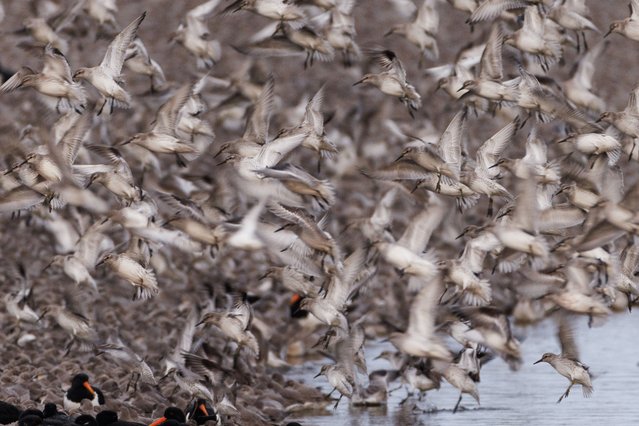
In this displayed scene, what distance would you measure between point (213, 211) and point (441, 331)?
3145mm

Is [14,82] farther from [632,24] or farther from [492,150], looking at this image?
[632,24]

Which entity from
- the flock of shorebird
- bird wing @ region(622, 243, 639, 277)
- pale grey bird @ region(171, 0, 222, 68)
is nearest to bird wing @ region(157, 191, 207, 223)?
the flock of shorebird

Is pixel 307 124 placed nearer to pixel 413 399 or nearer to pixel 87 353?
pixel 413 399

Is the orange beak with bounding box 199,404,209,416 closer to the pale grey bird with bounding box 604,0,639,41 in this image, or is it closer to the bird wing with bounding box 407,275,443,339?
the bird wing with bounding box 407,275,443,339

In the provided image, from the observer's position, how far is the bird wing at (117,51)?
57.9 ft

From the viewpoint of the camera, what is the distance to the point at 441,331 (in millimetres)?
17156

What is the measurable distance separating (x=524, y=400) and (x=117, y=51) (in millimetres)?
6775

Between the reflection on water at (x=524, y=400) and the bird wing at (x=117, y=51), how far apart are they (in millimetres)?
4831

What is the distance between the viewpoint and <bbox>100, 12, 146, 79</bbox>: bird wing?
17.6 meters

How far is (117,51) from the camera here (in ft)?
58.0

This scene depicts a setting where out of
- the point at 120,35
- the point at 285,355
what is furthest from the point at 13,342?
the point at 120,35

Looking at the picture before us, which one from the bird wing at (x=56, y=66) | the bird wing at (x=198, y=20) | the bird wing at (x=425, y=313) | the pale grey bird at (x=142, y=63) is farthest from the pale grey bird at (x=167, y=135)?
the bird wing at (x=425, y=313)

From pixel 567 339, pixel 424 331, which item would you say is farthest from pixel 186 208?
pixel 567 339

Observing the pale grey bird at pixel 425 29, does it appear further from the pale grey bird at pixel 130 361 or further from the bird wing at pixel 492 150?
the pale grey bird at pixel 130 361
